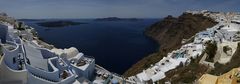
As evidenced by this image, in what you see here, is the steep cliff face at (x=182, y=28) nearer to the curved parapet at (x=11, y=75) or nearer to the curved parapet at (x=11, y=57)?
the curved parapet at (x=11, y=57)

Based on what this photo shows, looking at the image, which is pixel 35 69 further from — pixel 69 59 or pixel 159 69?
pixel 159 69

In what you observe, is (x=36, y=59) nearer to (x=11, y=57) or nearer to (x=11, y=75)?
(x=11, y=57)

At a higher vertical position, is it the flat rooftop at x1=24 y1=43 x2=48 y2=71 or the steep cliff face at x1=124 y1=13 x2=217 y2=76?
the flat rooftop at x1=24 y1=43 x2=48 y2=71

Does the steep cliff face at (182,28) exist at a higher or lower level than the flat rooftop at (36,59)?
lower

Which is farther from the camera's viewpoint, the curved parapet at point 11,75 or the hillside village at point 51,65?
the hillside village at point 51,65

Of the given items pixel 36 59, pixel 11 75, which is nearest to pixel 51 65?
pixel 36 59

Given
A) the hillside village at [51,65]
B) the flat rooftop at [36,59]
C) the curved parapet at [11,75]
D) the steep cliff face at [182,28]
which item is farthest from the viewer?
the steep cliff face at [182,28]

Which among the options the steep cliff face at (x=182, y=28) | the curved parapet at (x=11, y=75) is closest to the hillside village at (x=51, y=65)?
the curved parapet at (x=11, y=75)

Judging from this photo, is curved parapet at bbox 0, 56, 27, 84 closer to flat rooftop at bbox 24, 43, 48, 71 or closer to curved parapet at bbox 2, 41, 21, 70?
curved parapet at bbox 2, 41, 21, 70

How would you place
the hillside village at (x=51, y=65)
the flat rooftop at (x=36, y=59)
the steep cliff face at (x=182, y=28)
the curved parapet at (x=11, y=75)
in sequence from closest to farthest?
the curved parapet at (x=11, y=75)
the hillside village at (x=51, y=65)
the flat rooftop at (x=36, y=59)
the steep cliff face at (x=182, y=28)

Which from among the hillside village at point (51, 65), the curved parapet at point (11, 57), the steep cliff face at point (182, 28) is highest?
the curved parapet at point (11, 57)

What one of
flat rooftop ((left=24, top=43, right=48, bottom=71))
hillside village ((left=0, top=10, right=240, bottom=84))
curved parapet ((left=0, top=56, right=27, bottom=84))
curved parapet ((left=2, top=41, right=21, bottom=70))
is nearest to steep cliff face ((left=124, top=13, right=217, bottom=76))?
hillside village ((left=0, top=10, right=240, bottom=84))
